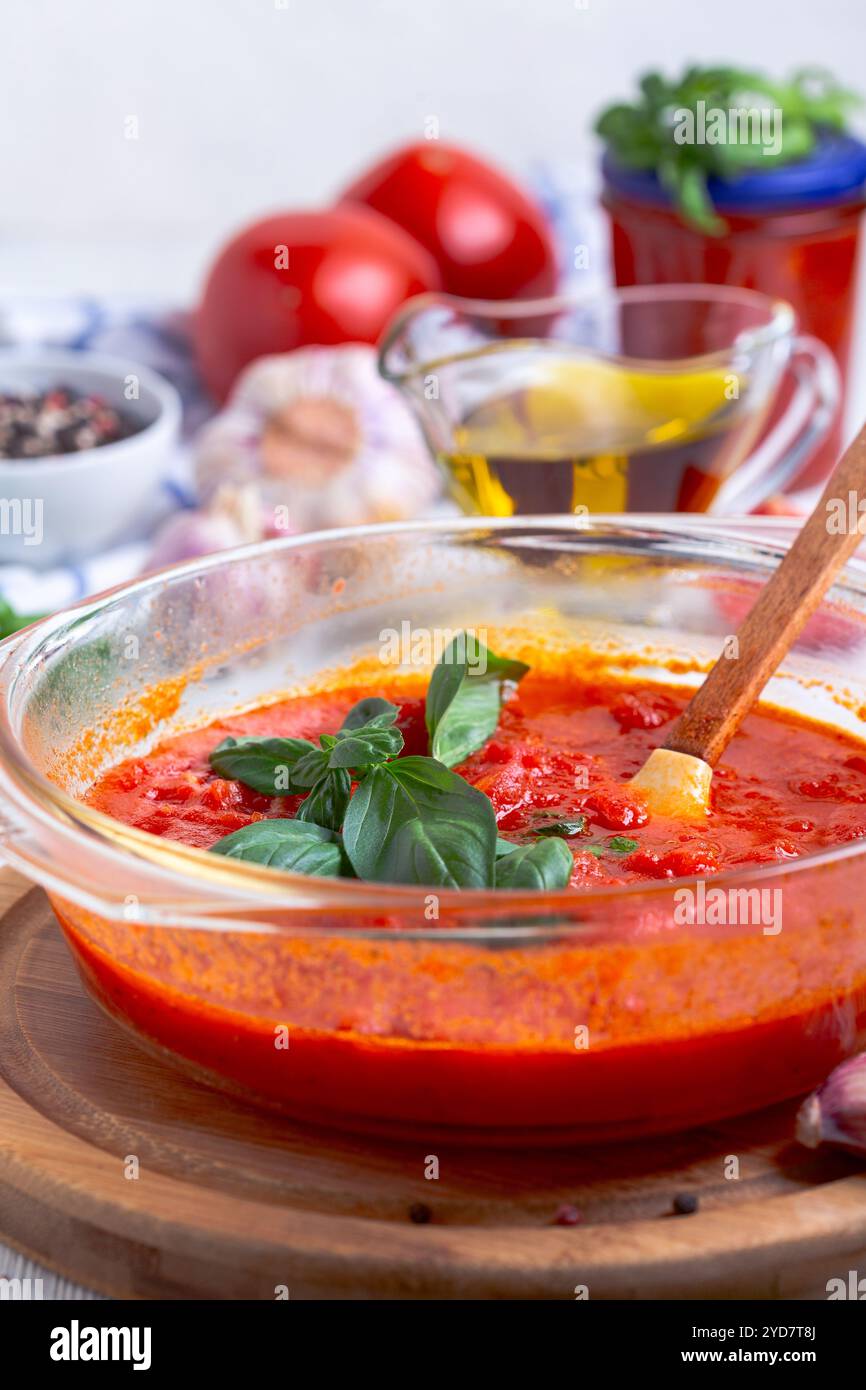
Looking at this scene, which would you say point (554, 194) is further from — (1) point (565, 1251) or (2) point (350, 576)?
(1) point (565, 1251)

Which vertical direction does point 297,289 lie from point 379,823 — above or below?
above

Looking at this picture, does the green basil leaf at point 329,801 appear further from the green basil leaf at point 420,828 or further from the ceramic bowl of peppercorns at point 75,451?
the ceramic bowl of peppercorns at point 75,451

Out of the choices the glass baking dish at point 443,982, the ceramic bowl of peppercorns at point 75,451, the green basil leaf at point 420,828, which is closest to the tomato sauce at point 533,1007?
the glass baking dish at point 443,982

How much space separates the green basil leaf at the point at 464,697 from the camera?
172 cm

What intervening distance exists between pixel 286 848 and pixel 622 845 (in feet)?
1.07

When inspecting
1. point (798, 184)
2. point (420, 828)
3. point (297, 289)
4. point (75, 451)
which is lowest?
point (75, 451)

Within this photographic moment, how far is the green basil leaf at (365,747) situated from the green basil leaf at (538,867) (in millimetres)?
178

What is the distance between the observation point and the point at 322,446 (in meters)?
3.24

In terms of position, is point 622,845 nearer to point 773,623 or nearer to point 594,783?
point 594,783

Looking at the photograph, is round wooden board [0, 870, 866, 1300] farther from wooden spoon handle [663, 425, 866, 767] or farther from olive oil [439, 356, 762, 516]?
olive oil [439, 356, 762, 516]

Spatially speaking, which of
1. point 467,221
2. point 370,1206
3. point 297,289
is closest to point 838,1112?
point 370,1206

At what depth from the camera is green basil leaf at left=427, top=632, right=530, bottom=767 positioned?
67.9 inches

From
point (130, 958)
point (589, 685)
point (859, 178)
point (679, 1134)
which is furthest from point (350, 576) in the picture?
point (859, 178)

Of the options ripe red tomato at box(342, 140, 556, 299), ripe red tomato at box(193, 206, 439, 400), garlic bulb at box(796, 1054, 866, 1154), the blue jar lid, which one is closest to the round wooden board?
garlic bulb at box(796, 1054, 866, 1154)
